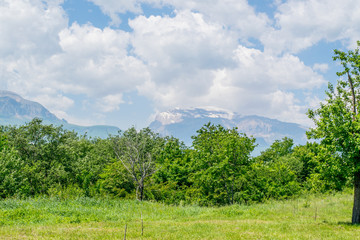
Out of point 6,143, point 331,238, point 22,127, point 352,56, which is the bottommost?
point 331,238

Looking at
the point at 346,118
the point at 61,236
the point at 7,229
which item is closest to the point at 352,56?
the point at 346,118

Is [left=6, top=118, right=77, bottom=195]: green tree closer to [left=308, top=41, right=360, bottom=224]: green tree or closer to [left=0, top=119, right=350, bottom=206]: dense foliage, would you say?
[left=0, top=119, right=350, bottom=206]: dense foliage

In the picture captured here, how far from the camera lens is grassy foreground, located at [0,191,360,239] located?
50.0ft

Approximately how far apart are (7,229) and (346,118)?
22.6 meters

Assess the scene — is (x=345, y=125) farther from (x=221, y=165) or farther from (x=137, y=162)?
(x=137, y=162)

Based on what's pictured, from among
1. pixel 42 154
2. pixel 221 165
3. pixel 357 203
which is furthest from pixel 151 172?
pixel 357 203

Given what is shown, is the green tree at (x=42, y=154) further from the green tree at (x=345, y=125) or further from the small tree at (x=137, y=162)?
the green tree at (x=345, y=125)

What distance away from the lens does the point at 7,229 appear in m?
15.7

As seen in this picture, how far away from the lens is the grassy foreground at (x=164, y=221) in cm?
1524

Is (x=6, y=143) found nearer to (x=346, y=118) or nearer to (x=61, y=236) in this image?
(x=61, y=236)

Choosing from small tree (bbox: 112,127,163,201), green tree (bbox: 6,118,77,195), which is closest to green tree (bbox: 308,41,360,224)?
small tree (bbox: 112,127,163,201)

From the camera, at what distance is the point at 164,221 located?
21.5 meters

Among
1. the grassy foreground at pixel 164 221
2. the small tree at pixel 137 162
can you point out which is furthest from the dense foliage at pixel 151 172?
the grassy foreground at pixel 164 221

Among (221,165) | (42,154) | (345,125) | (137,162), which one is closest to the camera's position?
(345,125)
